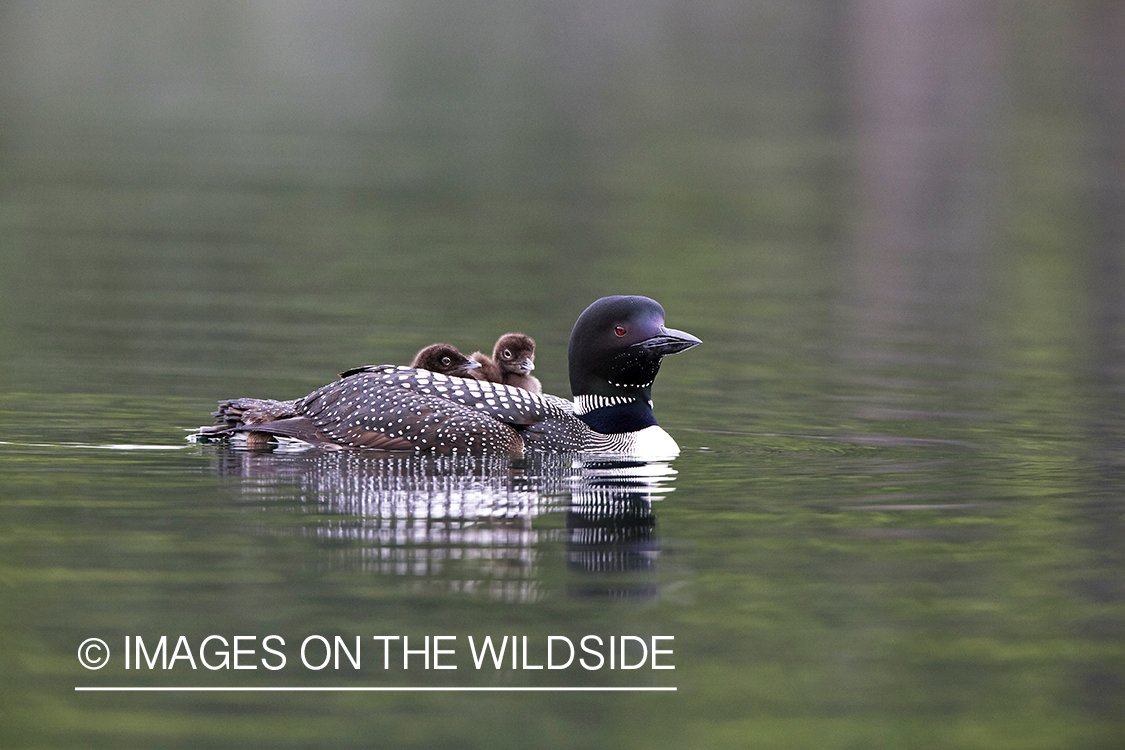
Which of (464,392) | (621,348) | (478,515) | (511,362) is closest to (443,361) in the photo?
(511,362)

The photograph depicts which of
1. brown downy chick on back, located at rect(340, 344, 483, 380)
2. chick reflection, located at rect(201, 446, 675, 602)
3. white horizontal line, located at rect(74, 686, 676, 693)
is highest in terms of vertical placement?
brown downy chick on back, located at rect(340, 344, 483, 380)

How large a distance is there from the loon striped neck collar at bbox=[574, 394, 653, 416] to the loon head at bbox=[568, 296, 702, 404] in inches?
0.6

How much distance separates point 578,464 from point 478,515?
1270mm

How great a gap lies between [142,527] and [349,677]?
1718 mm

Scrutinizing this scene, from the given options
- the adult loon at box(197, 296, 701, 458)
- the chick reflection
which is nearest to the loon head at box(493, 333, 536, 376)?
the adult loon at box(197, 296, 701, 458)

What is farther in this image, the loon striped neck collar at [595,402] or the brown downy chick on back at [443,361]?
the brown downy chick on back at [443,361]

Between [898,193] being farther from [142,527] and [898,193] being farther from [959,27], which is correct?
[959,27]

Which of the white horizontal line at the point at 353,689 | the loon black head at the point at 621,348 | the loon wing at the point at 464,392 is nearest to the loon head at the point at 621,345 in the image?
the loon black head at the point at 621,348

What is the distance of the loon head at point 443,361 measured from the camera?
330 inches

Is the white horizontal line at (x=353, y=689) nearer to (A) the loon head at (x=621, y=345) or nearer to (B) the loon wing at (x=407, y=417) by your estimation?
(B) the loon wing at (x=407, y=417)

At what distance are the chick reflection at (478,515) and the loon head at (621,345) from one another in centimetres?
43

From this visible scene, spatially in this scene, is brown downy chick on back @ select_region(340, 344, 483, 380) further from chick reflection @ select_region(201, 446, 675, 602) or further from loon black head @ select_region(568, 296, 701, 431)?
chick reflection @ select_region(201, 446, 675, 602)

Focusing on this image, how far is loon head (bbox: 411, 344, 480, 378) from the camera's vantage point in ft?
27.5

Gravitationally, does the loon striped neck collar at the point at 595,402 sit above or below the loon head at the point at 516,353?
below
